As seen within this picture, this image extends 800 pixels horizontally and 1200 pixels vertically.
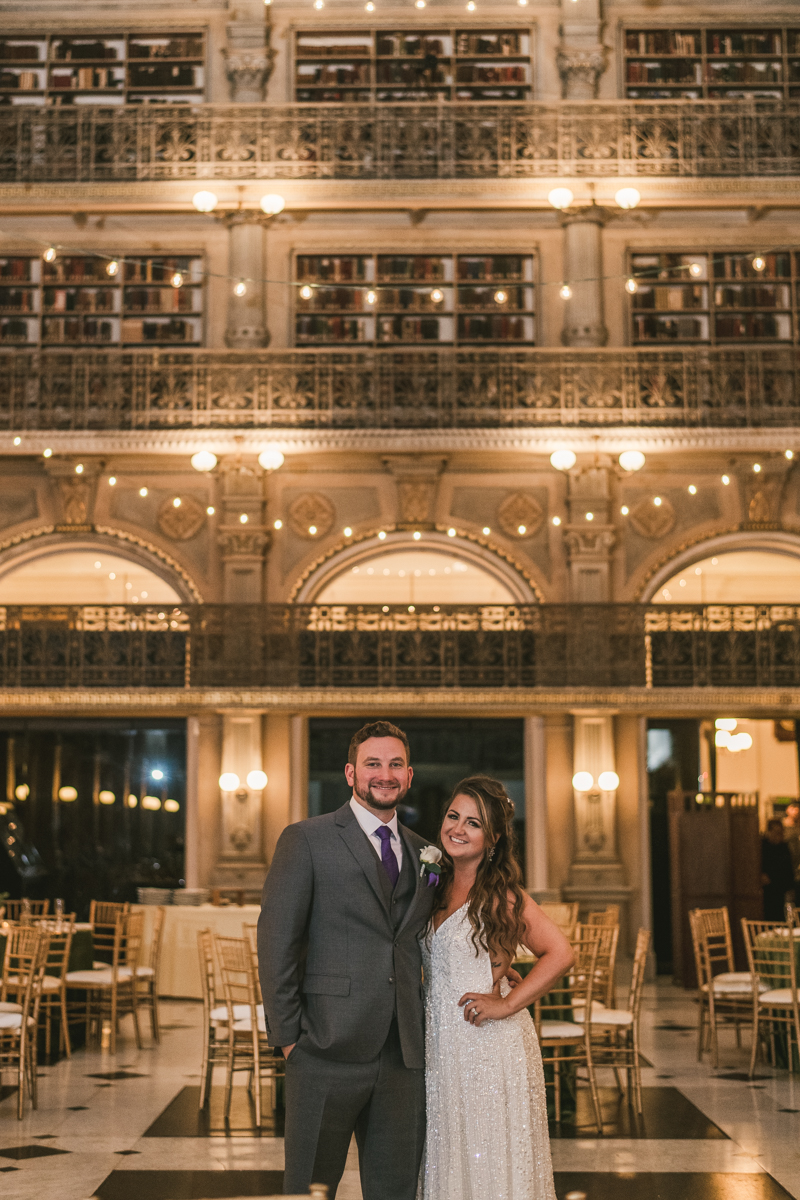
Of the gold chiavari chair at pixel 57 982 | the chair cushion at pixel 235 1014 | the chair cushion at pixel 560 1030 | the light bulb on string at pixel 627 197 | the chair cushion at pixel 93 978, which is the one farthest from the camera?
the light bulb on string at pixel 627 197

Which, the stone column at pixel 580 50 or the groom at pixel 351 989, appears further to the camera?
the stone column at pixel 580 50

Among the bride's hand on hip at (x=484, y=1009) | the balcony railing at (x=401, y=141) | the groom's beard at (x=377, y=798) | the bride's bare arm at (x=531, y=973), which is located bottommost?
the bride's hand on hip at (x=484, y=1009)

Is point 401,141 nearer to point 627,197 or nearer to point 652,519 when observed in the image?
point 627,197

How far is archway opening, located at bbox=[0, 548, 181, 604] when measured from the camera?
14.1 meters

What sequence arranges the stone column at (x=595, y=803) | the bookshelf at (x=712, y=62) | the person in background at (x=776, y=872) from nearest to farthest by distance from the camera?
the person in background at (x=776, y=872)
the stone column at (x=595, y=803)
the bookshelf at (x=712, y=62)

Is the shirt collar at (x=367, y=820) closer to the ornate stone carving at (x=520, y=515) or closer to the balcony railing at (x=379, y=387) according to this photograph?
the balcony railing at (x=379, y=387)

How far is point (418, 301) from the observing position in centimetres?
1393

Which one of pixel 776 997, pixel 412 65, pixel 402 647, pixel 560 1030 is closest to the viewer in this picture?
pixel 560 1030

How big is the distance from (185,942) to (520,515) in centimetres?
552

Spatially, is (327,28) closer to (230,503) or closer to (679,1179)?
(230,503)

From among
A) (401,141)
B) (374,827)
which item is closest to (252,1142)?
(374,827)

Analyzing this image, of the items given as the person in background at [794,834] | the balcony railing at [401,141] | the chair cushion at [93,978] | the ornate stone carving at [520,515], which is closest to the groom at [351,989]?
the chair cushion at [93,978]

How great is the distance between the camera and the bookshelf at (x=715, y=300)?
13.9 m

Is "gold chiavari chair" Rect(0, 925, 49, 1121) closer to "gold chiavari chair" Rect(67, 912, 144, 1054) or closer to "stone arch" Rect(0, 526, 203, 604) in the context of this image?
"gold chiavari chair" Rect(67, 912, 144, 1054)
